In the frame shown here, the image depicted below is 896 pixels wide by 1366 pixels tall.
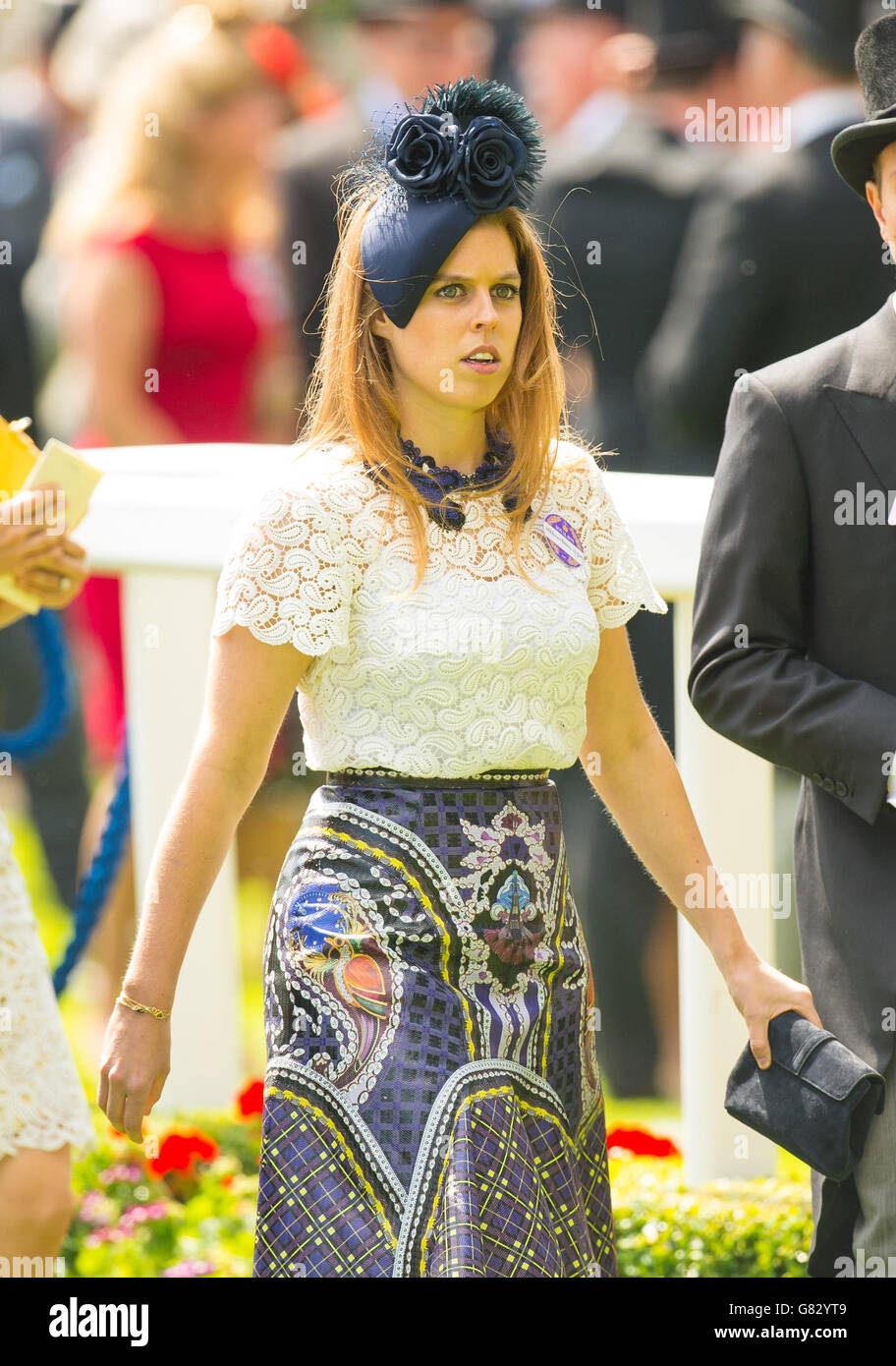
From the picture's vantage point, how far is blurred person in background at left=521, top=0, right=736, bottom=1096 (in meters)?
4.92

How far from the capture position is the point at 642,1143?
4008 mm

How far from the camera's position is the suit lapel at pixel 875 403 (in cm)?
288

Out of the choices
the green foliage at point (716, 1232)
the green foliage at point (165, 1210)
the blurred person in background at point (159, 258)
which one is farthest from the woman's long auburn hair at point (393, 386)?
the blurred person in background at point (159, 258)

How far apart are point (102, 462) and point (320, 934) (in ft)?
6.02

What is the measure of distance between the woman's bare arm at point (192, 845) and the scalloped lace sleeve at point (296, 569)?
4cm

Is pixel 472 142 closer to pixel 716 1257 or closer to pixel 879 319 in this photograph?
pixel 879 319

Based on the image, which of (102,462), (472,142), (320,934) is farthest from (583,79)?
(320,934)

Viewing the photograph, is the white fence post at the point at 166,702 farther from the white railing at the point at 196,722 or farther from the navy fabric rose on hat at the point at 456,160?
the navy fabric rose on hat at the point at 456,160

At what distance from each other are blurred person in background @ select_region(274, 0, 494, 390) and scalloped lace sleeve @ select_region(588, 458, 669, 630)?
164 cm

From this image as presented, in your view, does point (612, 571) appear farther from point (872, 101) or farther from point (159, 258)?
point (159, 258)

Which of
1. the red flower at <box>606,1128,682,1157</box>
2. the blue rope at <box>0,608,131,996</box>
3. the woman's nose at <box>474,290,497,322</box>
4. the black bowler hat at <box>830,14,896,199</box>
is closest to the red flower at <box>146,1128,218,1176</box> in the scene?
the blue rope at <box>0,608,131,996</box>

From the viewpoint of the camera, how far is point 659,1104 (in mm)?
5090

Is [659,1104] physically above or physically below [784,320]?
below

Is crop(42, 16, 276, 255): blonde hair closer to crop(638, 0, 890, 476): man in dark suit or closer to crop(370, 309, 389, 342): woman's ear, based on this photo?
crop(638, 0, 890, 476): man in dark suit
